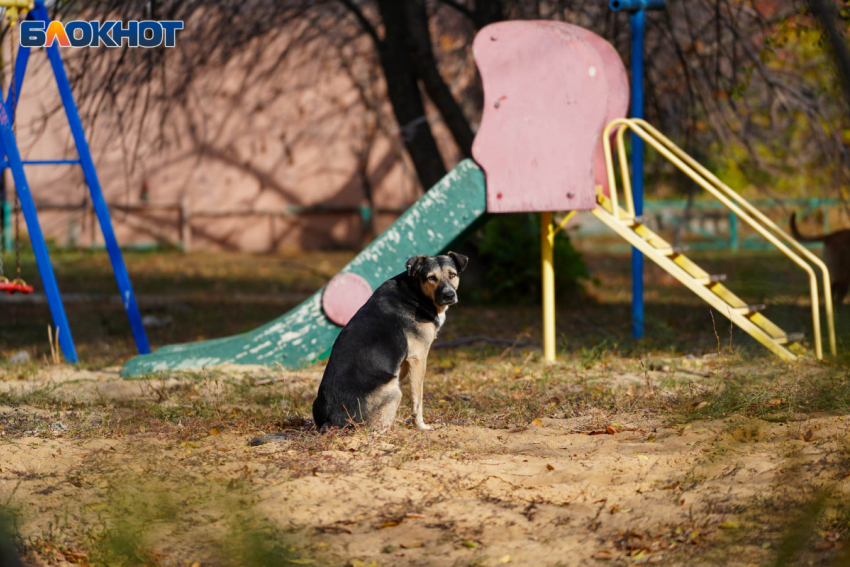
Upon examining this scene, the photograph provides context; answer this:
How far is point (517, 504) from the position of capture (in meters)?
3.31

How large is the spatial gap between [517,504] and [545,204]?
362 centimetres

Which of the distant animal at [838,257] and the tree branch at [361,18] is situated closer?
the distant animal at [838,257]

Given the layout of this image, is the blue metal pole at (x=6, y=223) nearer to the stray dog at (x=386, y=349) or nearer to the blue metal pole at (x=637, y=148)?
the blue metal pole at (x=637, y=148)

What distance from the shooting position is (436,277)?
4.50 metres

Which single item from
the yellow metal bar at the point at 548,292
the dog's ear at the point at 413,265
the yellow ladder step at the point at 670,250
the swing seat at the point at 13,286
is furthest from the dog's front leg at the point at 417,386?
the swing seat at the point at 13,286

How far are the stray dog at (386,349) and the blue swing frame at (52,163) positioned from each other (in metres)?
3.25

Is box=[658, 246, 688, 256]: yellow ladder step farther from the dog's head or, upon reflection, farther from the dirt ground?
the dog's head

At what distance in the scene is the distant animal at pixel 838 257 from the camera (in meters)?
9.17

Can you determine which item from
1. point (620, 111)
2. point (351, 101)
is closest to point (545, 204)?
point (620, 111)

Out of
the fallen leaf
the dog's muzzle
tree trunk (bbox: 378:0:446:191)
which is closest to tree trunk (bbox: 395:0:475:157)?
tree trunk (bbox: 378:0:446:191)

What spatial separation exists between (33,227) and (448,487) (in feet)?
15.9

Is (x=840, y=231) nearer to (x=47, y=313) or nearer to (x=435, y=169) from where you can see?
(x=435, y=169)

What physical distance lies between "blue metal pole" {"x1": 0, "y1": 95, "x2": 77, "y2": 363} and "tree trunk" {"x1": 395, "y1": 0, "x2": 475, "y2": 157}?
522 cm

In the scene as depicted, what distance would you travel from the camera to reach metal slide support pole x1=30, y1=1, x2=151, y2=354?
269 inches
